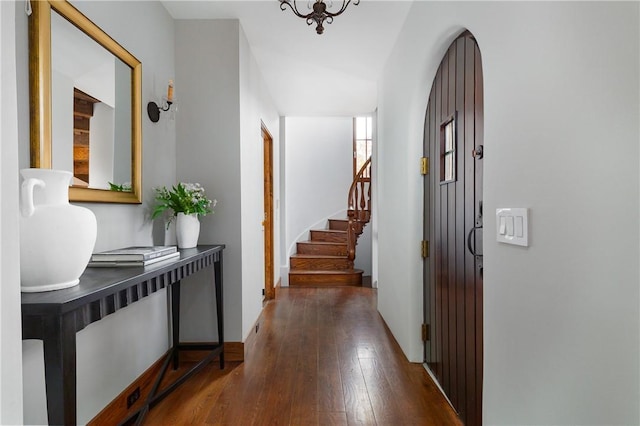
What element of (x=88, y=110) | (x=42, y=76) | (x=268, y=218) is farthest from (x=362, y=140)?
(x=42, y=76)

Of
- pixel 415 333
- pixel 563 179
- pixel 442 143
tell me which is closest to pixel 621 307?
pixel 563 179

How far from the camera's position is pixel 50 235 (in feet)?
3.61

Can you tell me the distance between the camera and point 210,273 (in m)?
2.66

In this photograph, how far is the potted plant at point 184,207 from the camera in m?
2.30

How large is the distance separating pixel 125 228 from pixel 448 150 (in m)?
1.86

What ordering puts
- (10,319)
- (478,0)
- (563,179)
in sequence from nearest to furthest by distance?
→ (10,319), (563,179), (478,0)

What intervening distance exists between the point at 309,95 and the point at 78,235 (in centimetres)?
367

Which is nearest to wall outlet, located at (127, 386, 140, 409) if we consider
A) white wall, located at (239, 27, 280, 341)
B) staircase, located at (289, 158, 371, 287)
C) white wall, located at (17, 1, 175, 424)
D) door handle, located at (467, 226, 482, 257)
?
white wall, located at (17, 1, 175, 424)

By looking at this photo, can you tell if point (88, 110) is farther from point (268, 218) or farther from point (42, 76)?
point (268, 218)

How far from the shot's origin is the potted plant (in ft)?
7.55

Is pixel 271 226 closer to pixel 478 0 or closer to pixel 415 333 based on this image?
pixel 415 333

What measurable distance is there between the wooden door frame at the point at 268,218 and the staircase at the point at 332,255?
895 mm

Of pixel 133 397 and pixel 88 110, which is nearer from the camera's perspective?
pixel 88 110

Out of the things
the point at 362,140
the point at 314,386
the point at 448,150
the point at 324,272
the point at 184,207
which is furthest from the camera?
the point at 362,140
